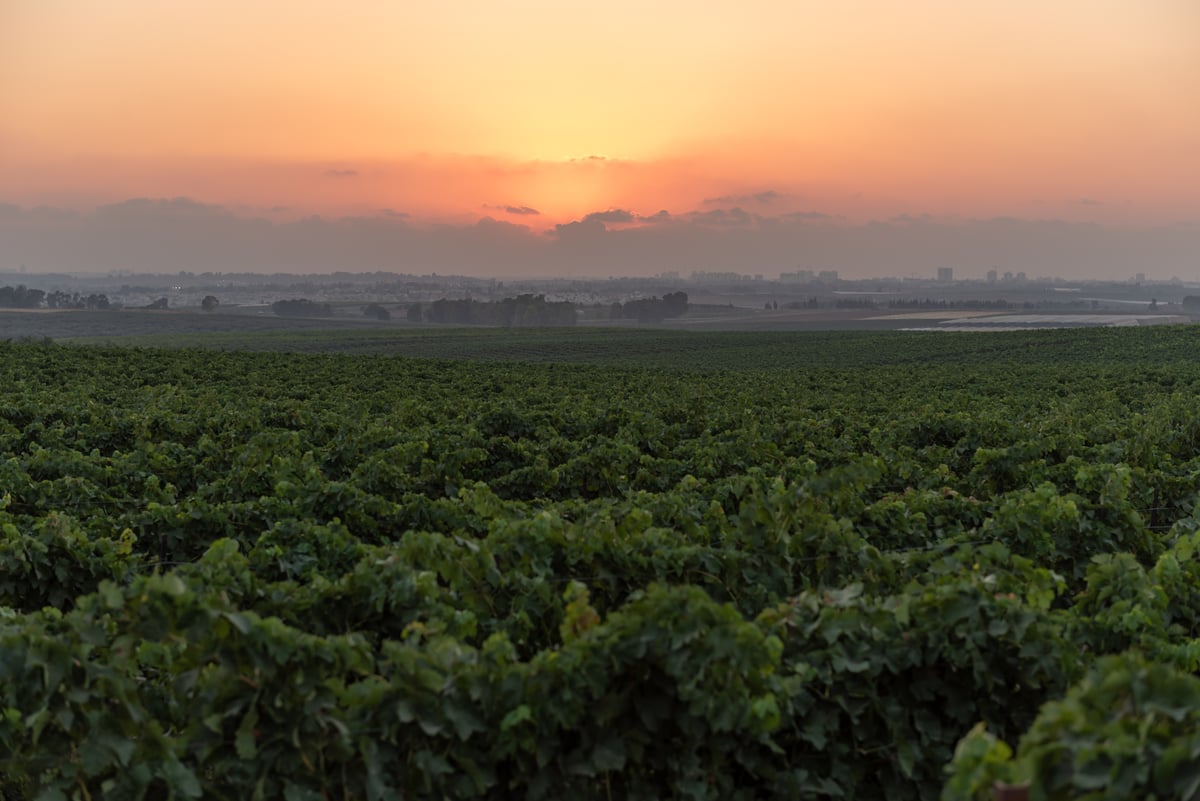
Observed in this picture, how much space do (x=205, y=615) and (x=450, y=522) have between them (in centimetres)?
469

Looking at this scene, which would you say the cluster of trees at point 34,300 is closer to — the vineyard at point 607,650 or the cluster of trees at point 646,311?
the cluster of trees at point 646,311

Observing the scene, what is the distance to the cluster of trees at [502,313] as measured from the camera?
171 metres

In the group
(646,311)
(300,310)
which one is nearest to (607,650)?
(646,311)

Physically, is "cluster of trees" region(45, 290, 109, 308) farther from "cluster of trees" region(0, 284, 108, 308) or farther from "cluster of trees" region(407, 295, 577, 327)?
"cluster of trees" region(407, 295, 577, 327)

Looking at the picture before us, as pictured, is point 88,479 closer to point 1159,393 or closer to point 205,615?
point 205,615

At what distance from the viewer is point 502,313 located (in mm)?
175750

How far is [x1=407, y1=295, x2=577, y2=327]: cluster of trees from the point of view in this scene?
171 metres

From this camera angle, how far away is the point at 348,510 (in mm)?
9734

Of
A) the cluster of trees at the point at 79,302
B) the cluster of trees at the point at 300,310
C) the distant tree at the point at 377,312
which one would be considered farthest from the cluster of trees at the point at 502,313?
the cluster of trees at the point at 79,302

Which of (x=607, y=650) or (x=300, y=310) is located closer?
(x=607, y=650)

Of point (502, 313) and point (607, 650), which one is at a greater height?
point (502, 313)

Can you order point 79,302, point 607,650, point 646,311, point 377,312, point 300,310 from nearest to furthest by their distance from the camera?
point 607,650 → point 377,312 → point 646,311 → point 300,310 → point 79,302

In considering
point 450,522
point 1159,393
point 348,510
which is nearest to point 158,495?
point 348,510

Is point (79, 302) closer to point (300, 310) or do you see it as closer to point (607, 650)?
point (300, 310)
